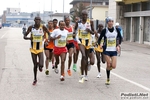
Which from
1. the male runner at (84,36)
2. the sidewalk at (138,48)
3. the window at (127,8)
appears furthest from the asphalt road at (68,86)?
the window at (127,8)

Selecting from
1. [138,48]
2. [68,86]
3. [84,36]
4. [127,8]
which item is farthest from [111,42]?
[127,8]

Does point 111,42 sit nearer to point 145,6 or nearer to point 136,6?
point 145,6

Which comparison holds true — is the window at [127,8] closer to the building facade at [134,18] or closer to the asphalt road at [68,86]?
the building facade at [134,18]

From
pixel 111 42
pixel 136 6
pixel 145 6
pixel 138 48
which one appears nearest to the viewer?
pixel 111 42

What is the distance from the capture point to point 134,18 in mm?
37531

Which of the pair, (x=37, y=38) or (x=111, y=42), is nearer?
(x=111, y=42)

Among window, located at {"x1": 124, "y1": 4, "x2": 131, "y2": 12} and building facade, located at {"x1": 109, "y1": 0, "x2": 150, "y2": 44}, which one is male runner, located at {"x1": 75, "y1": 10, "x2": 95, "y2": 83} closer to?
building facade, located at {"x1": 109, "y1": 0, "x2": 150, "y2": 44}

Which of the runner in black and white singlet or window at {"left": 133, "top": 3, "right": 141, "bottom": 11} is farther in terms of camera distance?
window at {"left": 133, "top": 3, "right": 141, "bottom": 11}

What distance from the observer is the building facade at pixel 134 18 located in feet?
113

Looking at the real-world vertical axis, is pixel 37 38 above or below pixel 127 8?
below

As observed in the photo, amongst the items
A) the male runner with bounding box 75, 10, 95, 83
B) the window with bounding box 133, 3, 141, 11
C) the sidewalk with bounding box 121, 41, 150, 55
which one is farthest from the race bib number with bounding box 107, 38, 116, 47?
the window with bounding box 133, 3, 141, 11

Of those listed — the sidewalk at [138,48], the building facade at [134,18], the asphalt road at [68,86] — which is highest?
the building facade at [134,18]

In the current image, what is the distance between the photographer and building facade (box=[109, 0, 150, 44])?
34500 millimetres

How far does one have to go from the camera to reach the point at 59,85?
1029cm
